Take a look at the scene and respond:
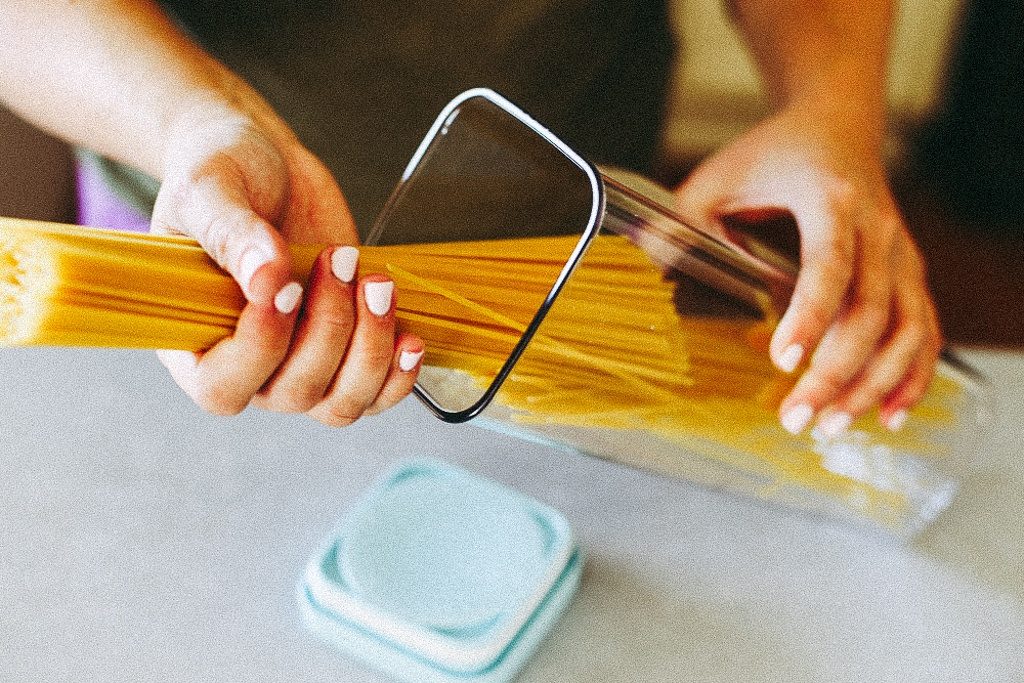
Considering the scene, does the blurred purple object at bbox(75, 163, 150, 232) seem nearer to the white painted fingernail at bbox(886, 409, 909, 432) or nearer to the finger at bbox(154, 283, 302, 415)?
the finger at bbox(154, 283, 302, 415)

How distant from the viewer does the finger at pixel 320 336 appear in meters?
0.39

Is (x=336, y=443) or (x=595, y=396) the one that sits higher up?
(x=595, y=396)

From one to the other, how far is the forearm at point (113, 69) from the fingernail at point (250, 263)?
245mm

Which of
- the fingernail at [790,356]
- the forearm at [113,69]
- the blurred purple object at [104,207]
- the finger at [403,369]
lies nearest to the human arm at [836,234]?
the fingernail at [790,356]

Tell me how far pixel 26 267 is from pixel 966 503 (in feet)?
1.95

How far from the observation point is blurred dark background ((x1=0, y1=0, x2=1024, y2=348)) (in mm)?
1845

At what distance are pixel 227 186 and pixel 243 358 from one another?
10cm

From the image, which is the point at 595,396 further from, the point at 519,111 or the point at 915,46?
the point at 915,46

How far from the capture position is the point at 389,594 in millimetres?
500

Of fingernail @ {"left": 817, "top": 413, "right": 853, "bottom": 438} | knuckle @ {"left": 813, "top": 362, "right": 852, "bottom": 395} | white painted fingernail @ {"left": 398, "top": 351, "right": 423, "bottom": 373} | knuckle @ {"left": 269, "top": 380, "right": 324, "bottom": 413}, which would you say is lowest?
fingernail @ {"left": 817, "top": 413, "right": 853, "bottom": 438}

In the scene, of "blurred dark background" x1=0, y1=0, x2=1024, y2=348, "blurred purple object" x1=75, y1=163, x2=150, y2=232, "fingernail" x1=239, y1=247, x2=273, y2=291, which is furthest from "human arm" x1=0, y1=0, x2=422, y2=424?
"blurred dark background" x1=0, y1=0, x2=1024, y2=348

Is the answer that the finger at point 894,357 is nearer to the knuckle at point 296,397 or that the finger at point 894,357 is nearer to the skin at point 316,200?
the skin at point 316,200

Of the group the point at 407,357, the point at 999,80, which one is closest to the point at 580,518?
the point at 407,357

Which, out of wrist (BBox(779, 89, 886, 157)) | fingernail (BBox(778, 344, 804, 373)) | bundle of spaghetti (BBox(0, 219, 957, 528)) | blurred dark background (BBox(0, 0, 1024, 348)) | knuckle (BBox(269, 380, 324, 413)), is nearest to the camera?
bundle of spaghetti (BBox(0, 219, 957, 528))
